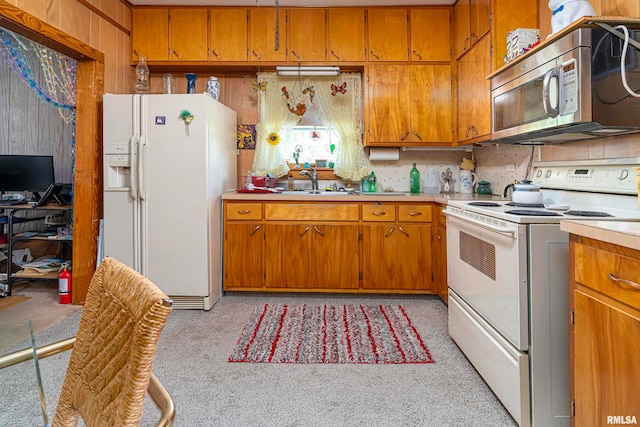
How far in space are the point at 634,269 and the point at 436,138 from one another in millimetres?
2596

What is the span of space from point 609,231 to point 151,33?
3812 mm

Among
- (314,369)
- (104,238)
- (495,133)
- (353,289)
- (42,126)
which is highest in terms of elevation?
(42,126)

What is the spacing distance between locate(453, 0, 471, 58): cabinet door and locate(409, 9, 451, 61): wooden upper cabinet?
0.07 meters

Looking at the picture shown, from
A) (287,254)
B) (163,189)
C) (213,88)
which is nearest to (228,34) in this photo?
(213,88)

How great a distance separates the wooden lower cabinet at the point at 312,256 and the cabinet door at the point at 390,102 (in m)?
0.99

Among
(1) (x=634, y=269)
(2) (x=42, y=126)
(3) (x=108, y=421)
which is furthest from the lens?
(2) (x=42, y=126)

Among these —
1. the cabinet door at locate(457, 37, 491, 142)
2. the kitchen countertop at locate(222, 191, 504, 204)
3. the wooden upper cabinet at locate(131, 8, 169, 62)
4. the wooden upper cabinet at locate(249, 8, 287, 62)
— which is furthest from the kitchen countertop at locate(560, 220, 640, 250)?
the wooden upper cabinet at locate(131, 8, 169, 62)

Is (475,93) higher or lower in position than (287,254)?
higher

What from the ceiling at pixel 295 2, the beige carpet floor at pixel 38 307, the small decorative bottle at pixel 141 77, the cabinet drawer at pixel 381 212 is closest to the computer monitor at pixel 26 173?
the beige carpet floor at pixel 38 307

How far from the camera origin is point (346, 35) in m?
3.44

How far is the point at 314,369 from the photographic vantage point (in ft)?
6.72

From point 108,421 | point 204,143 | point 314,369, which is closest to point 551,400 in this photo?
point 314,369

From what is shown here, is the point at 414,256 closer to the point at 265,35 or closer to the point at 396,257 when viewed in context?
the point at 396,257

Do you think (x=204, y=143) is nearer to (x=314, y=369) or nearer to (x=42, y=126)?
(x=314, y=369)
